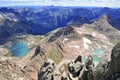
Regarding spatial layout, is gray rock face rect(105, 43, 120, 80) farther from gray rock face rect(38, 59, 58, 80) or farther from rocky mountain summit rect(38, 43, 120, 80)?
gray rock face rect(38, 59, 58, 80)

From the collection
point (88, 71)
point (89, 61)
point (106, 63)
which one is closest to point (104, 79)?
point (106, 63)

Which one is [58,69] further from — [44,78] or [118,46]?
[118,46]

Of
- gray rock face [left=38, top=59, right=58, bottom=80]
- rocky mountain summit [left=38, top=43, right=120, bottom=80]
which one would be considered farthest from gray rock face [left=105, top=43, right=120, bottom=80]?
gray rock face [left=38, top=59, right=58, bottom=80]

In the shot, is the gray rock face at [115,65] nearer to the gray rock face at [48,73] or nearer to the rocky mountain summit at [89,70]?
the rocky mountain summit at [89,70]

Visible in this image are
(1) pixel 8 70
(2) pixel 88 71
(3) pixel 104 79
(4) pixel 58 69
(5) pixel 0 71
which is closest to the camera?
(3) pixel 104 79

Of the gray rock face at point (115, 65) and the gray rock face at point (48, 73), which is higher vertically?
the gray rock face at point (115, 65)

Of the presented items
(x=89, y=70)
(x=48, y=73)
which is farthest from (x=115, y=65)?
(x=48, y=73)

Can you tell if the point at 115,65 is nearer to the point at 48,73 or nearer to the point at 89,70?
the point at 89,70

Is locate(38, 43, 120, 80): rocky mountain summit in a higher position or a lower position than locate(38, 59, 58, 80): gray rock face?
higher

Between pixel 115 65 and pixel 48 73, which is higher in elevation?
pixel 115 65

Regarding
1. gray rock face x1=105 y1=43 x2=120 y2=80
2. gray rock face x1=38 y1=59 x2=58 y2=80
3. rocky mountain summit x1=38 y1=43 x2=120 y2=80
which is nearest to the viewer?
gray rock face x1=105 y1=43 x2=120 y2=80

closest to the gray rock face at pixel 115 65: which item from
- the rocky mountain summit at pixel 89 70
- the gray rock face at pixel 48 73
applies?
the rocky mountain summit at pixel 89 70
